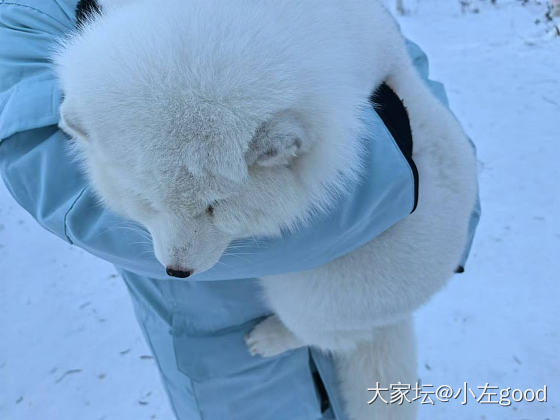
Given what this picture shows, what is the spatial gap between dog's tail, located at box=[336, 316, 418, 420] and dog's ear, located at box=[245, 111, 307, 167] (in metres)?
0.56

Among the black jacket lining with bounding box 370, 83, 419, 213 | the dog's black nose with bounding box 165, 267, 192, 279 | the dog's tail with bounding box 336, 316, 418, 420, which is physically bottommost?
the dog's tail with bounding box 336, 316, 418, 420

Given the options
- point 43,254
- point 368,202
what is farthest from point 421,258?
point 43,254

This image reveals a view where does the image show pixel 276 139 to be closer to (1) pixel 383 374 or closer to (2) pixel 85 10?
(2) pixel 85 10

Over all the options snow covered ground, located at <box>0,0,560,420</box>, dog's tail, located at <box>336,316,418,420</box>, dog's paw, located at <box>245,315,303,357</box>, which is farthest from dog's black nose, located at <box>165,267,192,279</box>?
snow covered ground, located at <box>0,0,560,420</box>

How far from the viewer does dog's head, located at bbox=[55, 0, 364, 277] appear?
71 cm

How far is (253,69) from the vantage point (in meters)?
0.72

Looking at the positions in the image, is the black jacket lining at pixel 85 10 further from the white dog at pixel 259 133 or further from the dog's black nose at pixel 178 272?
the dog's black nose at pixel 178 272

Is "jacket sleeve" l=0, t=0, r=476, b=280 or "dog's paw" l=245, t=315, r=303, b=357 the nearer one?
"jacket sleeve" l=0, t=0, r=476, b=280

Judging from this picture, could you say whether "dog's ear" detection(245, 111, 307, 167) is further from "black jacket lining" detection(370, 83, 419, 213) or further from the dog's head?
"black jacket lining" detection(370, 83, 419, 213)

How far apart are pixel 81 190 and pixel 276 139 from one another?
1.24ft

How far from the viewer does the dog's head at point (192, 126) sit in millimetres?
712

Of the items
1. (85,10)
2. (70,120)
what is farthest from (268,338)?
(85,10)

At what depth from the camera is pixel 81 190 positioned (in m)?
0.90

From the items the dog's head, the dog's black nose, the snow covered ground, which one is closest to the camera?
the dog's head
